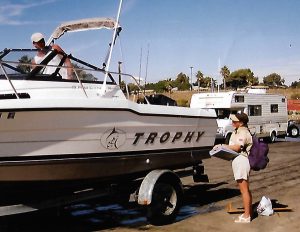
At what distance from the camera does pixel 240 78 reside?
11338cm

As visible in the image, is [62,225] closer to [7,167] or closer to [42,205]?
[42,205]

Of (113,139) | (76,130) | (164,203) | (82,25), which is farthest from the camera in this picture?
(82,25)

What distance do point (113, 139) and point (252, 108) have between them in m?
15.2

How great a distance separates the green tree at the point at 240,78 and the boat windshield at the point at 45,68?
342 feet

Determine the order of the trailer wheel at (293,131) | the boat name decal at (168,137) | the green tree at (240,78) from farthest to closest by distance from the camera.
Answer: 1. the green tree at (240,78)
2. the trailer wheel at (293,131)
3. the boat name decal at (168,137)

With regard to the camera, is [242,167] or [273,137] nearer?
[242,167]

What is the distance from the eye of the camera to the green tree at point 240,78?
109688 mm

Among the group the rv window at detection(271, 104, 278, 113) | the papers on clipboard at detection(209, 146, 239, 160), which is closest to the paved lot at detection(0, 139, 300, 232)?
the papers on clipboard at detection(209, 146, 239, 160)

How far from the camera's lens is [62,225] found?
646cm

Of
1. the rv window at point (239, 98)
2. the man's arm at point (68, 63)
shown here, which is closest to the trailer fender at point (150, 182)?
the man's arm at point (68, 63)

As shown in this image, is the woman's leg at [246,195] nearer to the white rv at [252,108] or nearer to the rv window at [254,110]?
the white rv at [252,108]

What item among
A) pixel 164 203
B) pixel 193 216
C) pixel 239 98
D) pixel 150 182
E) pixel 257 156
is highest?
pixel 239 98

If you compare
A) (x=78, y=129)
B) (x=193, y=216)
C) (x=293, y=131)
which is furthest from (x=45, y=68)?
(x=293, y=131)

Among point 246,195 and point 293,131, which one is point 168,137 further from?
point 293,131
